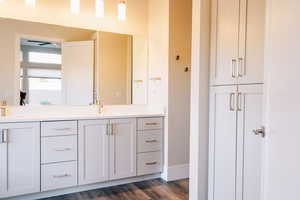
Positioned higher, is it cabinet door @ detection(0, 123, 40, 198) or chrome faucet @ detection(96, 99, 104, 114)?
chrome faucet @ detection(96, 99, 104, 114)

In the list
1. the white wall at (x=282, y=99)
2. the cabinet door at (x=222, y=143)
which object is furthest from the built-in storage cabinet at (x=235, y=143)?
the white wall at (x=282, y=99)

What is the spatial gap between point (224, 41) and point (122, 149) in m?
1.80

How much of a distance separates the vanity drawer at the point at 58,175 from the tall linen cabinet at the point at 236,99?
1.52 meters

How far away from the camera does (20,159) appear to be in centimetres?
258

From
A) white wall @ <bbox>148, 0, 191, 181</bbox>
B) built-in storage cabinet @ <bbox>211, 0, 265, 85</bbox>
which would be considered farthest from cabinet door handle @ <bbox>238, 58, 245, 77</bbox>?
white wall @ <bbox>148, 0, 191, 181</bbox>

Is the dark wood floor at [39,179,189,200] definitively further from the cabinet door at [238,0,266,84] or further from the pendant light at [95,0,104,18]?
the pendant light at [95,0,104,18]

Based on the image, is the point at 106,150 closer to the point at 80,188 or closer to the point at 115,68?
the point at 80,188

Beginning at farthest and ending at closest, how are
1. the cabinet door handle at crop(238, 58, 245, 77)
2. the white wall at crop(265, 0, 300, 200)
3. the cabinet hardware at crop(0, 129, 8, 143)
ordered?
the cabinet hardware at crop(0, 129, 8, 143) → the cabinet door handle at crop(238, 58, 245, 77) → the white wall at crop(265, 0, 300, 200)

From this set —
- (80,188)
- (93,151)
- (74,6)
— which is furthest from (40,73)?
(80,188)

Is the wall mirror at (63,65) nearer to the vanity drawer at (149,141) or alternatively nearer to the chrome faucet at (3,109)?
the chrome faucet at (3,109)

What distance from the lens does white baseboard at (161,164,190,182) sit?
3.37 meters

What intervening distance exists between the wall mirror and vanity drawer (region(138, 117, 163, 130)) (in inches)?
19.3

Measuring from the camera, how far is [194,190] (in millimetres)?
2273

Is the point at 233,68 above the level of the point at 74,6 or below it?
below
